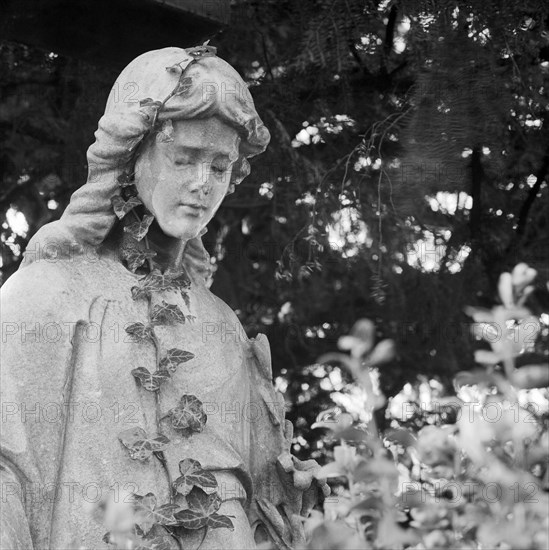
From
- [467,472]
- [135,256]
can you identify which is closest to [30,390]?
[135,256]

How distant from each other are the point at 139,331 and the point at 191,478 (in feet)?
1.30

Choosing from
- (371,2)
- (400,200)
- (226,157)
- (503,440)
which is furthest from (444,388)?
(503,440)

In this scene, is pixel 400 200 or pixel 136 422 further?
pixel 400 200

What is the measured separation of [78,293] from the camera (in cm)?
435

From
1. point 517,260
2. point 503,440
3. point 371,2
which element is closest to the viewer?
point 503,440

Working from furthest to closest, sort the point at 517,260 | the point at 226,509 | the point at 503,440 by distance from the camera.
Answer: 1. the point at 517,260
2. the point at 226,509
3. the point at 503,440

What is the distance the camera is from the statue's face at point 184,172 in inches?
172

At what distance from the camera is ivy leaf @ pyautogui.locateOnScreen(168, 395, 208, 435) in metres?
4.26

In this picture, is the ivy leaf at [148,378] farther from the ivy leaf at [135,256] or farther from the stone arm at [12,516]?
the stone arm at [12,516]

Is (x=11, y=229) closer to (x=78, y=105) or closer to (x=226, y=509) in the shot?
(x=78, y=105)

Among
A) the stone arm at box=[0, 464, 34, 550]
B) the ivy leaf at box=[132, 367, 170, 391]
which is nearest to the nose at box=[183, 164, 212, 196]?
the ivy leaf at box=[132, 367, 170, 391]

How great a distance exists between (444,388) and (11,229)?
1750 mm

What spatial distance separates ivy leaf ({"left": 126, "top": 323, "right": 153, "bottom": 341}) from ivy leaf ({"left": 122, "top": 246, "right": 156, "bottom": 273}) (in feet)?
0.60

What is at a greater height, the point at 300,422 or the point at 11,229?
the point at 11,229
